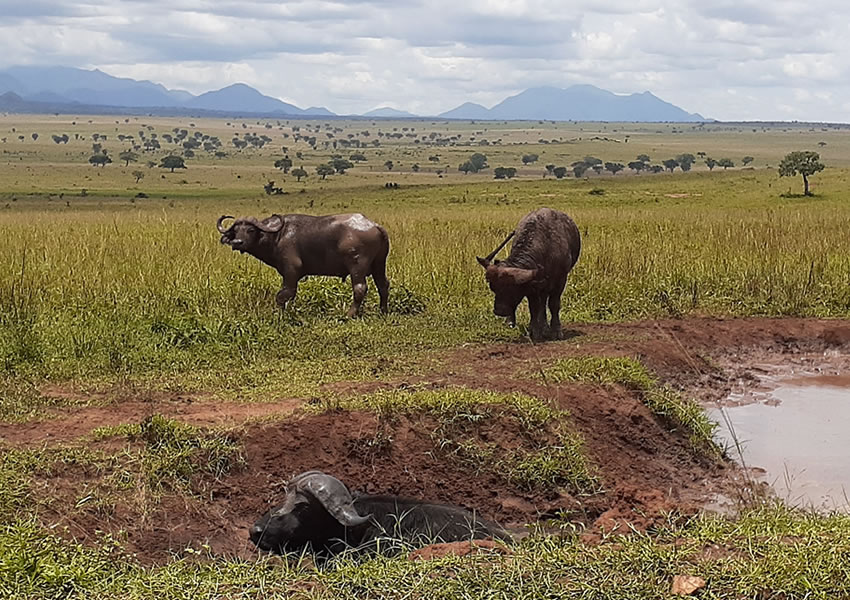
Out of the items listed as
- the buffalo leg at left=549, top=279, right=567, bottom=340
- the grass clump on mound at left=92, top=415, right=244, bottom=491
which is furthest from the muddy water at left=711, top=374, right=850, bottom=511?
the grass clump on mound at left=92, top=415, right=244, bottom=491

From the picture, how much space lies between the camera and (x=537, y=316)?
30.6ft

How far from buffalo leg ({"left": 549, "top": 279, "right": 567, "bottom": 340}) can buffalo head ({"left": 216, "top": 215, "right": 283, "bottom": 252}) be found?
118 inches

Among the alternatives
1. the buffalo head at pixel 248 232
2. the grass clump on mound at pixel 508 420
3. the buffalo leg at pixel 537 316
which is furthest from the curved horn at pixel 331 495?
the buffalo head at pixel 248 232

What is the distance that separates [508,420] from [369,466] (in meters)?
1.05

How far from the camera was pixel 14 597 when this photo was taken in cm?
399

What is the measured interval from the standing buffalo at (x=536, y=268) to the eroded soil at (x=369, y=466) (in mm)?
784

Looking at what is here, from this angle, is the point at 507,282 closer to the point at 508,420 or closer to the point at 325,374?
the point at 325,374

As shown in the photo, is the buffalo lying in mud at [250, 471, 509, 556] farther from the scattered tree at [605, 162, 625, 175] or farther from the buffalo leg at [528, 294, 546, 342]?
the scattered tree at [605, 162, 625, 175]

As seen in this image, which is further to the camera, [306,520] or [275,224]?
[275,224]

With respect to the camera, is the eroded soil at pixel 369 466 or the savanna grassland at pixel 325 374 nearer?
the savanna grassland at pixel 325 374

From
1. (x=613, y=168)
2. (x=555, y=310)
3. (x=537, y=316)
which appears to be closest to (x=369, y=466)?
A: (x=537, y=316)

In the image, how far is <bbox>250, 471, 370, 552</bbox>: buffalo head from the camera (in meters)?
5.32

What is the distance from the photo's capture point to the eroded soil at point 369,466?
534 cm

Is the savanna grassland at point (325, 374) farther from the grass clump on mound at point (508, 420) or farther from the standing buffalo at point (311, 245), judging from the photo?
the standing buffalo at point (311, 245)
